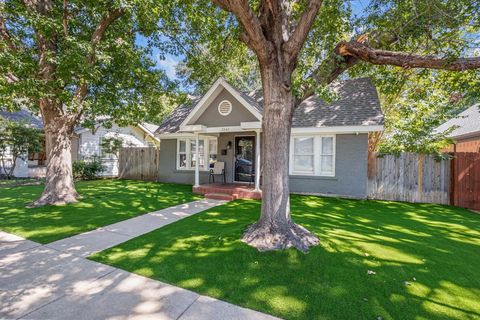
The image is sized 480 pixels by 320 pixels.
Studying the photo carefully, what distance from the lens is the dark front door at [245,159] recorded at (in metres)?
11.9

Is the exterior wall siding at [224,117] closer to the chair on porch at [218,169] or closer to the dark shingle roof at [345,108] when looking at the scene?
the dark shingle roof at [345,108]

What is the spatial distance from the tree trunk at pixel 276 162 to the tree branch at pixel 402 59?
1378 mm

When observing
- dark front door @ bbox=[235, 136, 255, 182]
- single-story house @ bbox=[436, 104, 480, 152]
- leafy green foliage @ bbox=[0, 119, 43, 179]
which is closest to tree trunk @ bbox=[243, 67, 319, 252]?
dark front door @ bbox=[235, 136, 255, 182]

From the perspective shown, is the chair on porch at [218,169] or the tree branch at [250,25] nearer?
the tree branch at [250,25]

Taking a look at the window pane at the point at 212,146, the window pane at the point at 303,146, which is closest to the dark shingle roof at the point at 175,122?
the window pane at the point at 212,146

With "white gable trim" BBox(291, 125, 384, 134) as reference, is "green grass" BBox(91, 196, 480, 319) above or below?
below

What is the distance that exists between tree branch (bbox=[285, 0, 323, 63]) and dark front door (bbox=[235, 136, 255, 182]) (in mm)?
7192

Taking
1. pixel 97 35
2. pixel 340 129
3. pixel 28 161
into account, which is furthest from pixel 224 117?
pixel 28 161

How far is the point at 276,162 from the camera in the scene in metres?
4.71

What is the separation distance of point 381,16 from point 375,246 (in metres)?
6.14

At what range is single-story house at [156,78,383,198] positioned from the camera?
9500mm

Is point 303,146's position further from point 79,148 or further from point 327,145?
point 79,148

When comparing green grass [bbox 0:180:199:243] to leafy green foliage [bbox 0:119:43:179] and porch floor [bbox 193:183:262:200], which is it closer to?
porch floor [bbox 193:183:262:200]

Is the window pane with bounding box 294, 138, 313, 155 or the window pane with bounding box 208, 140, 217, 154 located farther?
the window pane with bounding box 208, 140, 217, 154
